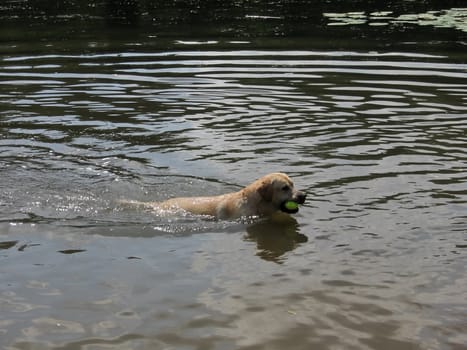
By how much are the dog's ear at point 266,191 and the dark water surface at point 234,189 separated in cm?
39

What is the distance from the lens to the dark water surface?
255 inches

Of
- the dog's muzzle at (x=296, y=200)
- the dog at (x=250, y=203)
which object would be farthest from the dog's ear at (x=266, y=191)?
the dog's muzzle at (x=296, y=200)

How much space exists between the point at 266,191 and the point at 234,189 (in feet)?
4.06

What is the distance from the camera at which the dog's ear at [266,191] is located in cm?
925

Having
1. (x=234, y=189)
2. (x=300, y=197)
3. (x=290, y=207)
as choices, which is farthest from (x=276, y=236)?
(x=234, y=189)

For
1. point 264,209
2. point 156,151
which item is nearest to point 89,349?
point 264,209

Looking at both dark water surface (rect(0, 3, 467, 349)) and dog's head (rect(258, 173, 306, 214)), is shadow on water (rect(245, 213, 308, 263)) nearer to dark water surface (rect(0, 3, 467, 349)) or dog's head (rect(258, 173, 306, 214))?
dark water surface (rect(0, 3, 467, 349))

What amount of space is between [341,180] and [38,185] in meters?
4.46

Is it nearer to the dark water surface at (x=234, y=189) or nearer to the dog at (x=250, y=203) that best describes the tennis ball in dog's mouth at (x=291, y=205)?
the dog at (x=250, y=203)

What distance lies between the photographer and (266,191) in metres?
9.26

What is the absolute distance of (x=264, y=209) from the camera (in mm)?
9375

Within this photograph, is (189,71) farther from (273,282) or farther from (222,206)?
(273,282)

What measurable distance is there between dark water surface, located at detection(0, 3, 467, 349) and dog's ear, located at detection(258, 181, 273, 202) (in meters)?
0.39

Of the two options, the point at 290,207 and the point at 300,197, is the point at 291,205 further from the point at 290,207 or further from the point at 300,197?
the point at 300,197
